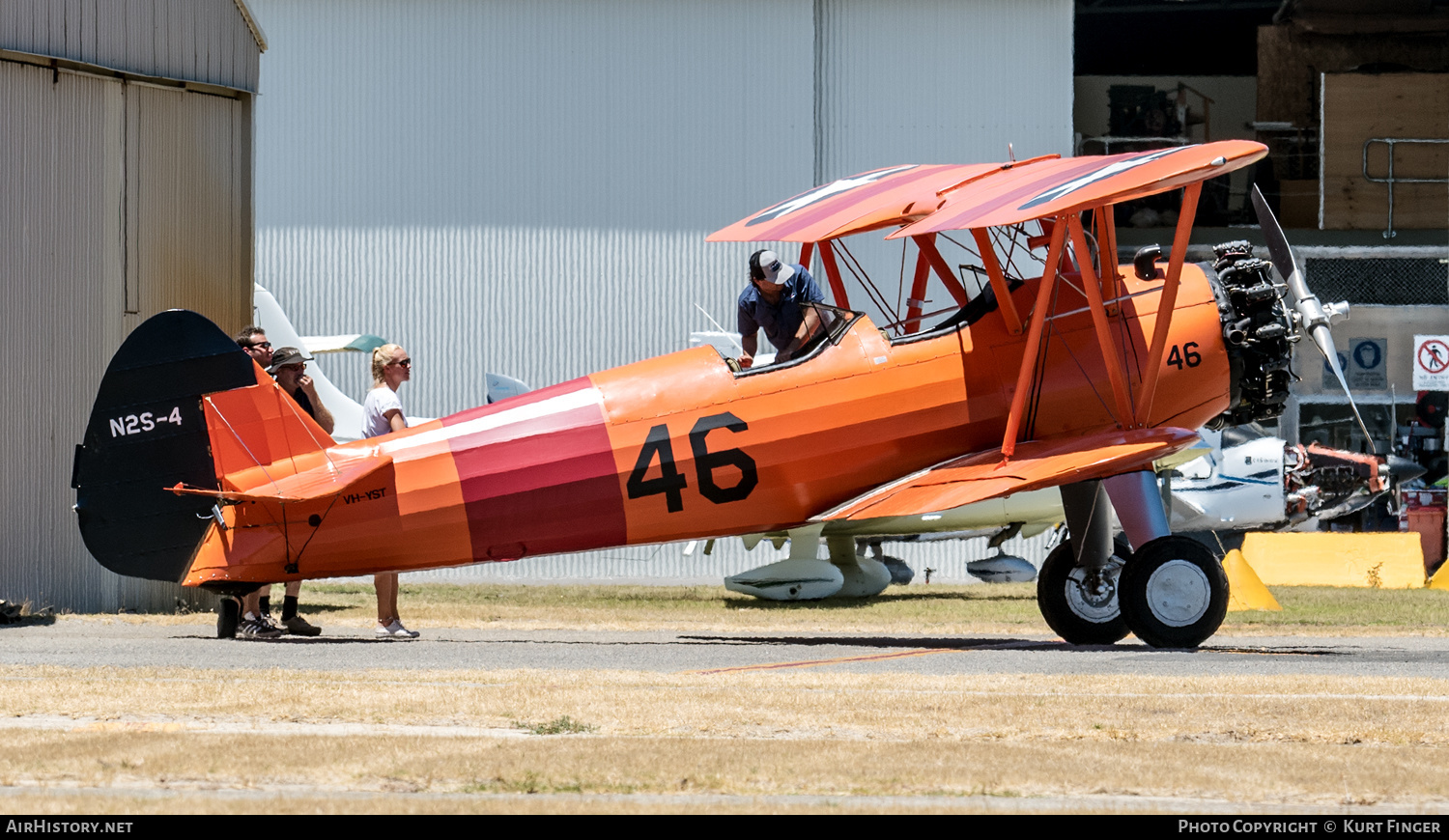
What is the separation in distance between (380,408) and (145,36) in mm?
4985

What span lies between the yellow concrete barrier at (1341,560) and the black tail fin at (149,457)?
14663 mm

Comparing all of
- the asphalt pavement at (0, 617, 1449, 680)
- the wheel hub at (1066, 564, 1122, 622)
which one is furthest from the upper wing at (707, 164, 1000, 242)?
the asphalt pavement at (0, 617, 1449, 680)

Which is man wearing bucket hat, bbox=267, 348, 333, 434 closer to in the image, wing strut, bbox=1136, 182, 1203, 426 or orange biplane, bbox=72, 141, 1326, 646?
orange biplane, bbox=72, 141, 1326, 646

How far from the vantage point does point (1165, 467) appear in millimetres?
17484

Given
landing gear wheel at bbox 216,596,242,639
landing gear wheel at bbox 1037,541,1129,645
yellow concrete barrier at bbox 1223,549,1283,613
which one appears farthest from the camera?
yellow concrete barrier at bbox 1223,549,1283,613

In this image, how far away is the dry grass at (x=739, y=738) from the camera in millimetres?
5332

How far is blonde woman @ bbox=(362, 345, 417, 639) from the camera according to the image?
1183cm

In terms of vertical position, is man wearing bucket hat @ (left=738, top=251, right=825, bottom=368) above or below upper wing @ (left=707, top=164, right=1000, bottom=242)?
below

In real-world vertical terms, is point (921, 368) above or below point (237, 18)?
below

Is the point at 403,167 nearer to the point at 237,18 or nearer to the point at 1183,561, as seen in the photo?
the point at 237,18

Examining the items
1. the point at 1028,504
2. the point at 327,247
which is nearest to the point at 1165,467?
the point at 1028,504

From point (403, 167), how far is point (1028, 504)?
11.7m

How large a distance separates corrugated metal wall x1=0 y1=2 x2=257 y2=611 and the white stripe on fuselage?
4.55 metres

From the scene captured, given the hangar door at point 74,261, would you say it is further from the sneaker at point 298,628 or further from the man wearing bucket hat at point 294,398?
the sneaker at point 298,628
